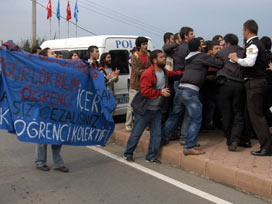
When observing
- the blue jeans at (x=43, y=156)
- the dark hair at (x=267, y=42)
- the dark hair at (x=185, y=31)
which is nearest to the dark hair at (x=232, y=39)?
the dark hair at (x=267, y=42)

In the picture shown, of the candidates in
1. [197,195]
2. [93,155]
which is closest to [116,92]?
[93,155]

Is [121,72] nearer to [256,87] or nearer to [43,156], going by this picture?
[43,156]

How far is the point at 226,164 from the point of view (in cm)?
489

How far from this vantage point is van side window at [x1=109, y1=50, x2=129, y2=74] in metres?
8.23

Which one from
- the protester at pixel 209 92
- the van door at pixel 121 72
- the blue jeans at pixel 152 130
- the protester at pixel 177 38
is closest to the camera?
the blue jeans at pixel 152 130

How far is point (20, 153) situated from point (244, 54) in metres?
3.93

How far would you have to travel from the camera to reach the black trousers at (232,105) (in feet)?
18.1

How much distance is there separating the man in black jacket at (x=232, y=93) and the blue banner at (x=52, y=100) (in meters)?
1.71

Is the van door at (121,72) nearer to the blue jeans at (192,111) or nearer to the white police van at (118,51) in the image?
the white police van at (118,51)

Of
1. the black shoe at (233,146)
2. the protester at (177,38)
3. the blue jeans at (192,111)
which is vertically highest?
the protester at (177,38)

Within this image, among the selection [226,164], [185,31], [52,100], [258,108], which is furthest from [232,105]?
[52,100]

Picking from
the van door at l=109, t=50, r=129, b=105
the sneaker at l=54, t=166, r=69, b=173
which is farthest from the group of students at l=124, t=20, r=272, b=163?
the van door at l=109, t=50, r=129, b=105

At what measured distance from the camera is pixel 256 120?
5.27 meters

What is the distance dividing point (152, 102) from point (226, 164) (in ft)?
4.51
